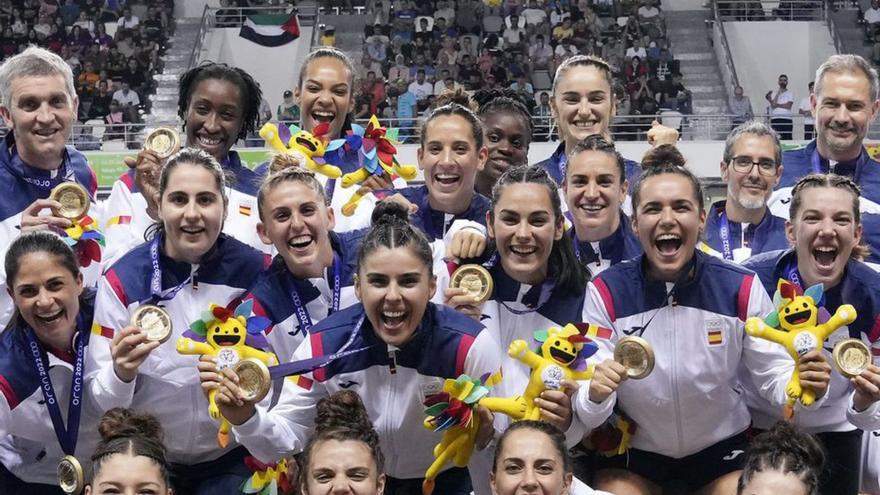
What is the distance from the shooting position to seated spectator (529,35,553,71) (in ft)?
60.3

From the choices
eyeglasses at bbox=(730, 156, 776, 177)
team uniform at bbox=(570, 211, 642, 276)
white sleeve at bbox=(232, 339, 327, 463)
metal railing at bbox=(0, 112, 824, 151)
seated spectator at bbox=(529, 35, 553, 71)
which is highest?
seated spectator at bbox=(529, 35, 553, 71)

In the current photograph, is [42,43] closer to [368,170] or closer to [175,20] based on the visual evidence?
[175,20]

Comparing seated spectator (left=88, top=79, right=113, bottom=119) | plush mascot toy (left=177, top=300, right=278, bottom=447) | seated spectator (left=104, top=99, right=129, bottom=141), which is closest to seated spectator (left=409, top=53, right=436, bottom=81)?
seated spectator (left=104, top=99, right=129, bottom=141)

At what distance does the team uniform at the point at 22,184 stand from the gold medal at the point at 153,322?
2.91 ft

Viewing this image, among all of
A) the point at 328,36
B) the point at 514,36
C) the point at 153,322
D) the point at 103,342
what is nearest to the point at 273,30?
the point at 328,36

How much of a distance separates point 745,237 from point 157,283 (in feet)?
8.46

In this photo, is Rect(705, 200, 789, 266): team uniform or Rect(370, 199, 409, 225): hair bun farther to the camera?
Rect(705, 200, 789, 266): team uniform

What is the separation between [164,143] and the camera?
5.16 metres

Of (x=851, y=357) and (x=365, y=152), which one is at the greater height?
(x=365, y=152)

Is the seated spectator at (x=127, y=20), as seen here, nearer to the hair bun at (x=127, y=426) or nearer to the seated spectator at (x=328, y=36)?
the seated spectator at (x=328, y=36)

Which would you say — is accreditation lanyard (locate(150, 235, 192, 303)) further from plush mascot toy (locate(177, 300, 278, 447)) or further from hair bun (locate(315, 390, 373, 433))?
hair bun (locate(315, 390, 373, 433))

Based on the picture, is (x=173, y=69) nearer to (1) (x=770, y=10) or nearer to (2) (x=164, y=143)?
(1) (x=770, y=10)

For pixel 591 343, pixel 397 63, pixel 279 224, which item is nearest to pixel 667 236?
pixel 591 343

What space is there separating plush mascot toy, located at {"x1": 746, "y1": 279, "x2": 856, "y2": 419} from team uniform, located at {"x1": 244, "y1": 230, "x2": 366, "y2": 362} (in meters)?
1.46
